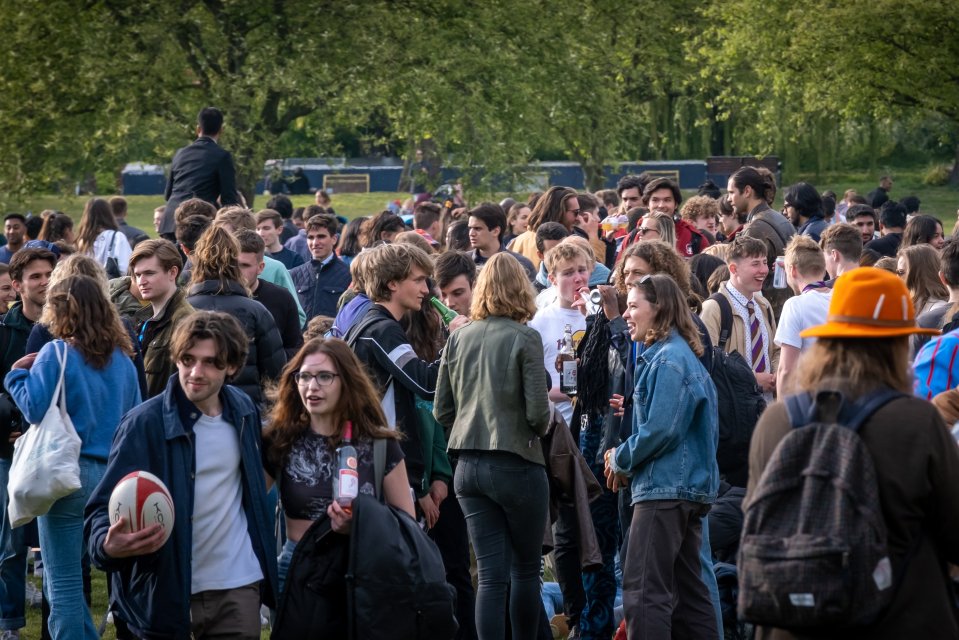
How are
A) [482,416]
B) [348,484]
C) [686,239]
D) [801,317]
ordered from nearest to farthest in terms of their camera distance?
[348,484] → [482,416] → [801,317] → [686,239]

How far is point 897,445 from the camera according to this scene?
3.79 metres

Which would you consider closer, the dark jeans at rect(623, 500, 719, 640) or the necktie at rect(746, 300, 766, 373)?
the dark jeans at rect(623, 500, 719, 640)

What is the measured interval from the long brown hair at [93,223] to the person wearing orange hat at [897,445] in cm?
1040

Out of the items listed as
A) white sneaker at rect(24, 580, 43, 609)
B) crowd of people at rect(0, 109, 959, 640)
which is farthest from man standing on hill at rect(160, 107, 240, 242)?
white sneaker at rect(24, 580, 43, 609)

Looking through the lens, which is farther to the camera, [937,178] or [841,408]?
[937,178]

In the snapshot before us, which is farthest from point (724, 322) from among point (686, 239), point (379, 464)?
point (379, 464)

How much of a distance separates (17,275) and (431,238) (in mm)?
5793

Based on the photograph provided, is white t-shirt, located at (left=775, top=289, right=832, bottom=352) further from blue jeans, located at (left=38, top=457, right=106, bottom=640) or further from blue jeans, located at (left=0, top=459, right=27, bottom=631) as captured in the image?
blue jeans, located at (left=0, top=459, right=27, bottom=631)

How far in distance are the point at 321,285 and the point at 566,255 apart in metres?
4.03

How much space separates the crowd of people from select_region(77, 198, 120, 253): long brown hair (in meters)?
3.65

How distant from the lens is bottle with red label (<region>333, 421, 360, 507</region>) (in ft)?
17.3

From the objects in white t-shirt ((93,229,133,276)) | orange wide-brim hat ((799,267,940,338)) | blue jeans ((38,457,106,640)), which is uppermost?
white t-shirt ((93,229,133,276))

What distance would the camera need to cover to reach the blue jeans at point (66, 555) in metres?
6.78

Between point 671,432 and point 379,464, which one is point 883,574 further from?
point 671,432
